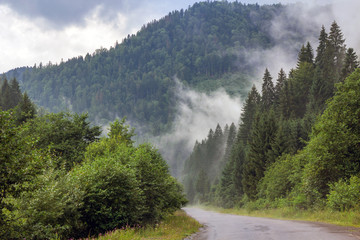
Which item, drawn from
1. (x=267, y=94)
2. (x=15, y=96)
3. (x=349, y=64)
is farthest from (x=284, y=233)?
(x=15, y=96)

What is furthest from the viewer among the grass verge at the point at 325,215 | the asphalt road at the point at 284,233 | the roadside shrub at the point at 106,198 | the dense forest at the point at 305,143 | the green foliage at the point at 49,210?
the dense forest at the point at 305,143

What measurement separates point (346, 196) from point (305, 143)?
1177 inches

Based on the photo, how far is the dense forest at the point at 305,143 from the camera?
25766 millimetres

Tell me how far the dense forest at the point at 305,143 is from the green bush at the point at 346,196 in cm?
6

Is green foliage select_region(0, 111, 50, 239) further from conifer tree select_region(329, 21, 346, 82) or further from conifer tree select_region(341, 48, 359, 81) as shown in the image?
conifer tree select_region(329, 21, 346, 82)

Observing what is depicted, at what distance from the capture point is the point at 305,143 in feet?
169

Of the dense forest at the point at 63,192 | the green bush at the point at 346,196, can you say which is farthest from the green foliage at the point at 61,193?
the green bush at the point at 346,196

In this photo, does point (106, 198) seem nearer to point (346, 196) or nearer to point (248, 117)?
point (346, 196)

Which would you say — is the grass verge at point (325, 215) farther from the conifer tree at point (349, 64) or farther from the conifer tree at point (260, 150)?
the conifer tree at point (349, 64)

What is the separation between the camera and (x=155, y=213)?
68.4 ft

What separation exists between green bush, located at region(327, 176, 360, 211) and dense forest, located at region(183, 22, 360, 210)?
0.21 ft

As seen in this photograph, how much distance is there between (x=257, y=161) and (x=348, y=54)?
98.9 ft

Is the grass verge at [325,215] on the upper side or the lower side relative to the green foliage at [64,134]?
lower

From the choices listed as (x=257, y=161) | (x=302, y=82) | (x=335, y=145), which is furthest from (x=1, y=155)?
(x=302, y=82)
